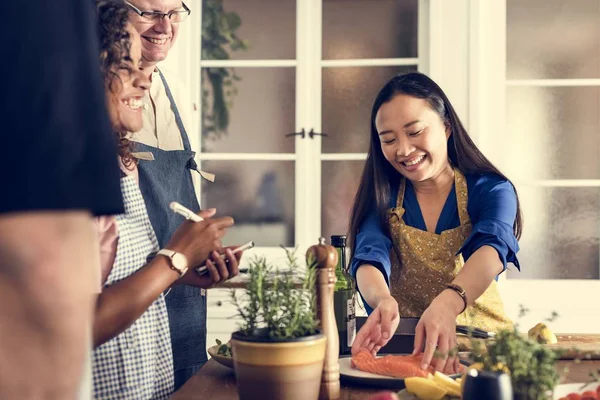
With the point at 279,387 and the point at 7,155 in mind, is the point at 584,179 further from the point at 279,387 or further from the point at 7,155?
the point at 7,155

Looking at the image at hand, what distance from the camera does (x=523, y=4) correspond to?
325cm

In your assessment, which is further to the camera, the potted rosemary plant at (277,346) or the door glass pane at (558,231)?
the door glass pane at (558,231)

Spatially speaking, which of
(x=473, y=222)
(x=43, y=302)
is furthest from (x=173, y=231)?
(x=43, y=302)

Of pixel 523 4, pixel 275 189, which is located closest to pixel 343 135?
pixel 275 189

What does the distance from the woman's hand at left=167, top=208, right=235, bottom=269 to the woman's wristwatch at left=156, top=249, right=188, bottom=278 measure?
14mm

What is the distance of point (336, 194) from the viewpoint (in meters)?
3.39

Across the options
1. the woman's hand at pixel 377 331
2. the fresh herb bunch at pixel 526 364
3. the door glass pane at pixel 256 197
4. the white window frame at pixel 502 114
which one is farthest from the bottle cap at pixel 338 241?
the door glass pane at pixel 256 197

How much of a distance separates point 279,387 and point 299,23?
274 centimetres

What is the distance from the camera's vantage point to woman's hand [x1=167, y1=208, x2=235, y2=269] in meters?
1.22

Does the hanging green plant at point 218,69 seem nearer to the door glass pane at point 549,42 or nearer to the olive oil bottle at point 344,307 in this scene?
the door glass pane at point 549,42

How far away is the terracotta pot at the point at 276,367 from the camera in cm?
88

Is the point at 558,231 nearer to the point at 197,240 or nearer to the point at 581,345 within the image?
the point at 581,345

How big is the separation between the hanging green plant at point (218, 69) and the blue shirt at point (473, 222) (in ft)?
5.22

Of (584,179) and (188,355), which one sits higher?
(584,179)
